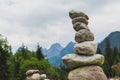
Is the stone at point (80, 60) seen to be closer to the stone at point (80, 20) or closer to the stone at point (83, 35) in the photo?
the stone at point (83, 35)

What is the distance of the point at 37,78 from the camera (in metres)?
54.7

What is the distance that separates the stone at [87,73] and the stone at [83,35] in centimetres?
144

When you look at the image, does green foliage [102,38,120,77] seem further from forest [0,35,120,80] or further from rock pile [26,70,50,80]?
rock pile [26,70,50,80]

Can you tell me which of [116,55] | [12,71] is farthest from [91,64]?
[116,55]

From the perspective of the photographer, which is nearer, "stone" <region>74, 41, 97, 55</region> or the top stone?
"stone" <region>74, 41, 97, 55</region>

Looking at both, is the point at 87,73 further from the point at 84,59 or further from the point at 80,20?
the point at 80,20

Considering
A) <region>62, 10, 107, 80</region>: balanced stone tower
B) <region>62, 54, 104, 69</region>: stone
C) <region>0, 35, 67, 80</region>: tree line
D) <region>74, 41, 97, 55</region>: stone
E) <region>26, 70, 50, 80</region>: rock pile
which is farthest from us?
<region>0, 35, 67, 80</region>: tree line

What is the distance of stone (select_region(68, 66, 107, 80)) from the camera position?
21.5 meters

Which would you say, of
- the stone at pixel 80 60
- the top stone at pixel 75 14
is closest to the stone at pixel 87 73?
the stone at pixel 80 60

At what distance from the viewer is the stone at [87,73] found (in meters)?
21.5

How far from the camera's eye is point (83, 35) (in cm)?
2217

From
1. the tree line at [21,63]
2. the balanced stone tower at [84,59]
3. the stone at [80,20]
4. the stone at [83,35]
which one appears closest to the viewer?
the balanced stone tower at [84,59]

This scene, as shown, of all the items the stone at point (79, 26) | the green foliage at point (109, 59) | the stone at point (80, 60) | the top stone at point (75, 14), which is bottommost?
the stone at point (80, 60)

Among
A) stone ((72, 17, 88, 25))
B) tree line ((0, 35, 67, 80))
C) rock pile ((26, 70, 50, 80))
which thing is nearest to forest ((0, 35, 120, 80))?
tree line ((0, 35, 67, 80))
